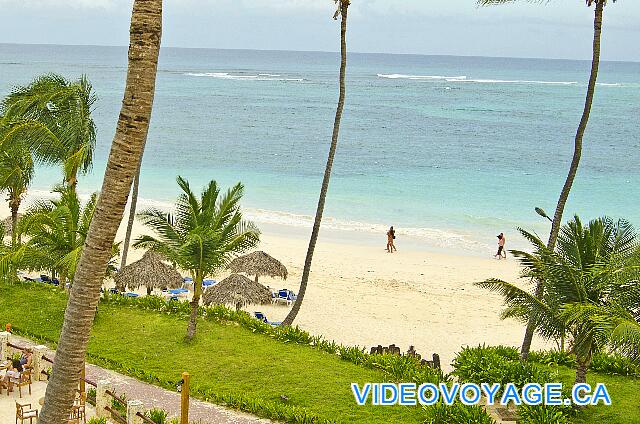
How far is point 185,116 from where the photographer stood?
75062 millimetres

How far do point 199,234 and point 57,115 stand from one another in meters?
5.87

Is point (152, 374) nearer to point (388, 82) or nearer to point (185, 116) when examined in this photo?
point (185, 116)

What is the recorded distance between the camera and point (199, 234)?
13.9 meters

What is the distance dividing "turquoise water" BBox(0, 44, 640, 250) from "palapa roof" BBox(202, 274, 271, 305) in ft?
46.1

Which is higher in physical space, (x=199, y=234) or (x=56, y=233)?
(x=199, y=234)

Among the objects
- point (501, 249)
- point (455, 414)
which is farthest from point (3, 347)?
point (501, 249)

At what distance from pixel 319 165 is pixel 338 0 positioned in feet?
109

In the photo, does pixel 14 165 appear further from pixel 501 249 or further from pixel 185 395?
pixel 501 249

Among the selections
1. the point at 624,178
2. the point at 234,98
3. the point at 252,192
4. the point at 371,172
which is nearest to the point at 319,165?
the point at 371,172

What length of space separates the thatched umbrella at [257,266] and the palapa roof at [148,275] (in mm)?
2024

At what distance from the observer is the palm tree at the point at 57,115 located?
17.1 m

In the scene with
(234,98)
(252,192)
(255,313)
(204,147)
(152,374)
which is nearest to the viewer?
(152,374)

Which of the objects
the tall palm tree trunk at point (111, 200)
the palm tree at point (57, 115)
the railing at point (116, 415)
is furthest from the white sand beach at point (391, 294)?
the tall palm tree trunk at point (111, 200)

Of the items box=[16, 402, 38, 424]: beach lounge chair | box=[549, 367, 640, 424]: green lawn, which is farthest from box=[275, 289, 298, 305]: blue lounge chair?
box=[16, 402, 38, 424]: beach lounge chair
